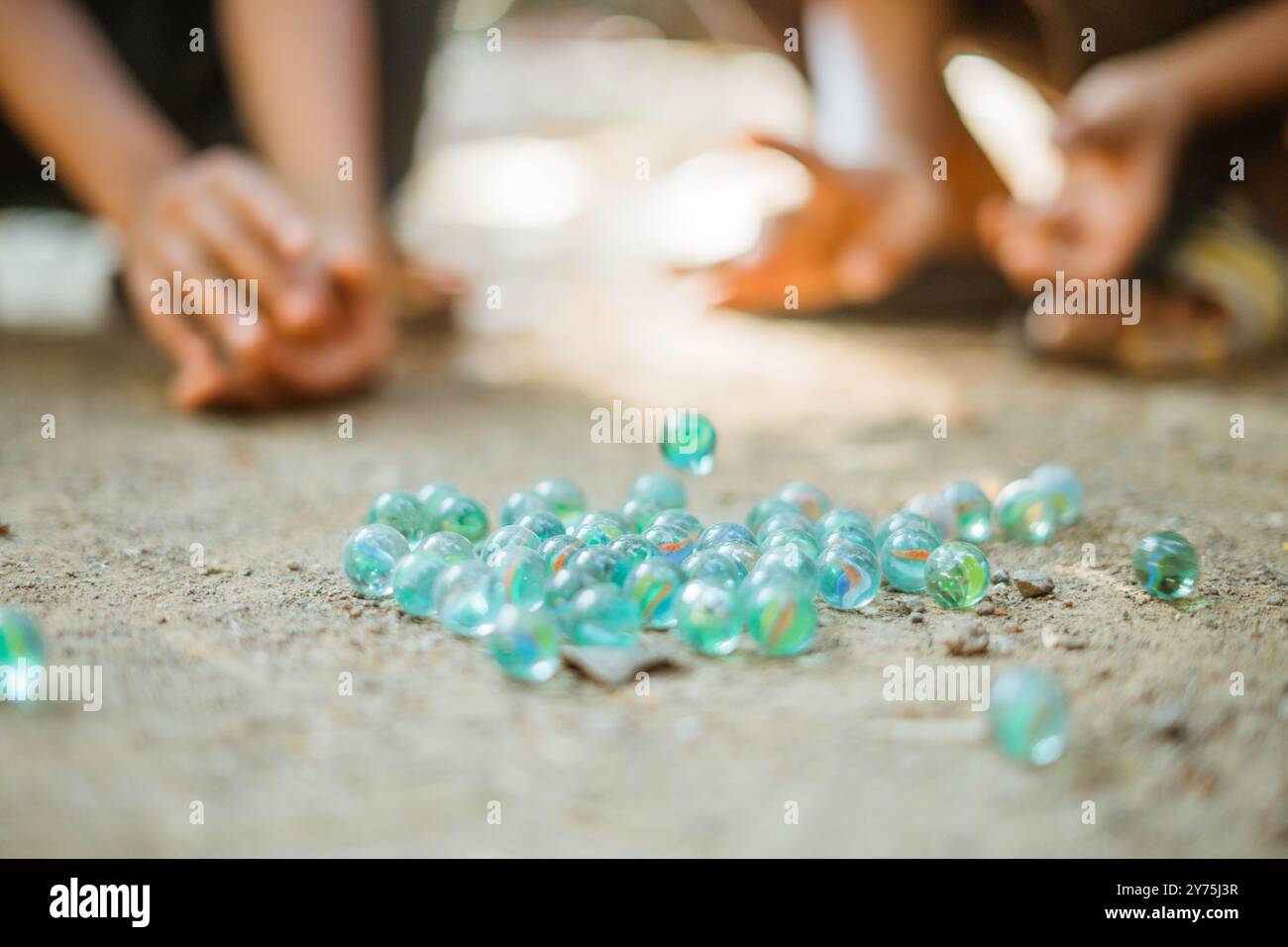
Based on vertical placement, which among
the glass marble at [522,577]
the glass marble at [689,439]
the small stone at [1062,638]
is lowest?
the small stone at [1062,638]

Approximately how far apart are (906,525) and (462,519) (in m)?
0.47

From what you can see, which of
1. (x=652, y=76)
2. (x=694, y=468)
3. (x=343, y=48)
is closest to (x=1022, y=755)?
(x=694, y=468)

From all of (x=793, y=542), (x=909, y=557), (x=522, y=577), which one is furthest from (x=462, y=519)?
(x=909, y=557)

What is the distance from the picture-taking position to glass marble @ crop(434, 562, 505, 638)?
964 mm

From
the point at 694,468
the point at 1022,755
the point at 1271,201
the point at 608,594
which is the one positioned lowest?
the point at 1022,755

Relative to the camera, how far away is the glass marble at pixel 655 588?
0.98 metres

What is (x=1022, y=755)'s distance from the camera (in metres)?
0.78

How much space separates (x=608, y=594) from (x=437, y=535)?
23 cm

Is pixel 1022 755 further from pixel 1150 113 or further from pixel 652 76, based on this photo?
pixel 652 76

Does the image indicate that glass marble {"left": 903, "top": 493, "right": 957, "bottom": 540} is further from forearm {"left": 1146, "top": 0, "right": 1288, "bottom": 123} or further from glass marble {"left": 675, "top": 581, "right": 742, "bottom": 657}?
forearm {"left": 1146, "top": 0, "right": 1288, "bottom": 123}

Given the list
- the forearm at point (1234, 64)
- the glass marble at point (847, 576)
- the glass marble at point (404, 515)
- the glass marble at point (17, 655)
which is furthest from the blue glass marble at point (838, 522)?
the forearm at point (1234, 64)

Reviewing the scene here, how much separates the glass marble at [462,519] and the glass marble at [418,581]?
7.7 inches

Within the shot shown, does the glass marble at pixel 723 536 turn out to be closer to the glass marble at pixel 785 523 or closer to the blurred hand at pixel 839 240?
the glass marble at pixel 785 523

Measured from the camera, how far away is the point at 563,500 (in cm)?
129
